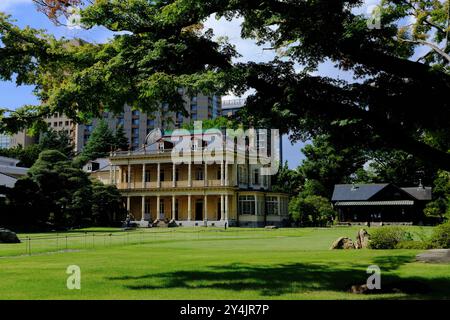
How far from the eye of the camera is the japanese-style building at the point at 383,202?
73812mm

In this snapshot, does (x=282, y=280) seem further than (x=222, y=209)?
No

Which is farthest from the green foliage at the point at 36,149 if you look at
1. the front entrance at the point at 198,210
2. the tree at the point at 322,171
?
the tree at the point at 322,171

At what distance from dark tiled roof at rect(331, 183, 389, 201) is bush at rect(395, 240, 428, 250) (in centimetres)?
5163

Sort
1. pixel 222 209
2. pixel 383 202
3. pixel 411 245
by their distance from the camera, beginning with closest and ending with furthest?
pixel 411 245
pixel 222 209
pixel 383 202

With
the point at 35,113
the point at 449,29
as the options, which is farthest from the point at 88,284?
the point at 449,29

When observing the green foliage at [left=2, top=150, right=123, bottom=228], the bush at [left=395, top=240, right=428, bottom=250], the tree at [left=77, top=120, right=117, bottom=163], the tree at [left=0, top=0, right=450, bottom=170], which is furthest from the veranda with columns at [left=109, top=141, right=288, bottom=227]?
the tree at [left=0, top=0, right=450, bottom=170]

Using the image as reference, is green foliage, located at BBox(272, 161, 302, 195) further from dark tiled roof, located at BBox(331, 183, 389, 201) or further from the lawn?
the lawn

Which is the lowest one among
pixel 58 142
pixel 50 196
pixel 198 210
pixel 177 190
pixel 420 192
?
pixel 198 210

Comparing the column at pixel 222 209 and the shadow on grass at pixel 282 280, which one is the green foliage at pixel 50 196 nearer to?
the column at pixel 222 209

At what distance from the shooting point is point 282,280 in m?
13.0

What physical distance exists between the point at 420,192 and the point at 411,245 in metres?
54.7

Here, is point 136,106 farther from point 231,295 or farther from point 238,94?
point 231,295

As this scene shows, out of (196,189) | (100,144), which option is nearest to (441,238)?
(196,189)

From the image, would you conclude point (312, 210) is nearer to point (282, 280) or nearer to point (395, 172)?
point (395, 172)
